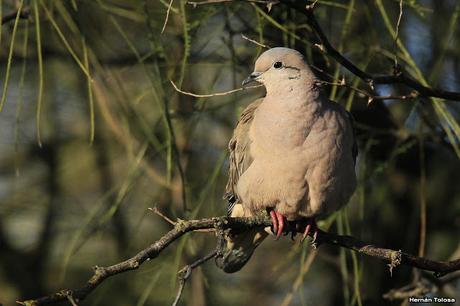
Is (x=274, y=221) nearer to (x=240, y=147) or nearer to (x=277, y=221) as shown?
(x=277, y=221)

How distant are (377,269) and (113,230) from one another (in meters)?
1.30

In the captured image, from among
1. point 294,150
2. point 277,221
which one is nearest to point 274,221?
point 277,221

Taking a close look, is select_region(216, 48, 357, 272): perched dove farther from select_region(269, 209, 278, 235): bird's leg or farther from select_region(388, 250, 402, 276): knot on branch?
select_region(388, 250, 402, 276): knot on branch

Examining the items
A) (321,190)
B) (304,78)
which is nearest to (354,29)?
(304,78)

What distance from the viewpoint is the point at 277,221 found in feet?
9.28

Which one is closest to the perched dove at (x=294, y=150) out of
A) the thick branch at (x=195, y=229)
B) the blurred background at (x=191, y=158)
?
the blurred background at (x=191, y=158)

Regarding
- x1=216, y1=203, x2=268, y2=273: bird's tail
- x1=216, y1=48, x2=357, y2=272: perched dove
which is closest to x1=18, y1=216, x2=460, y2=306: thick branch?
x1=216, y1=48, x2=357, y2=272: perched dove

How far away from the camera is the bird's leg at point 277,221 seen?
281 centimetres

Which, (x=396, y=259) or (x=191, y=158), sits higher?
(x=396, y=259)

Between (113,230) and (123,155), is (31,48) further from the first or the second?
(113,230)

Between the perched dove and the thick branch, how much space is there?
12.7 inches

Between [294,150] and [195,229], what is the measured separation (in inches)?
26.0

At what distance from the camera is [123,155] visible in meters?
4.14

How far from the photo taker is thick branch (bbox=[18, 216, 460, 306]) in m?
1.88
